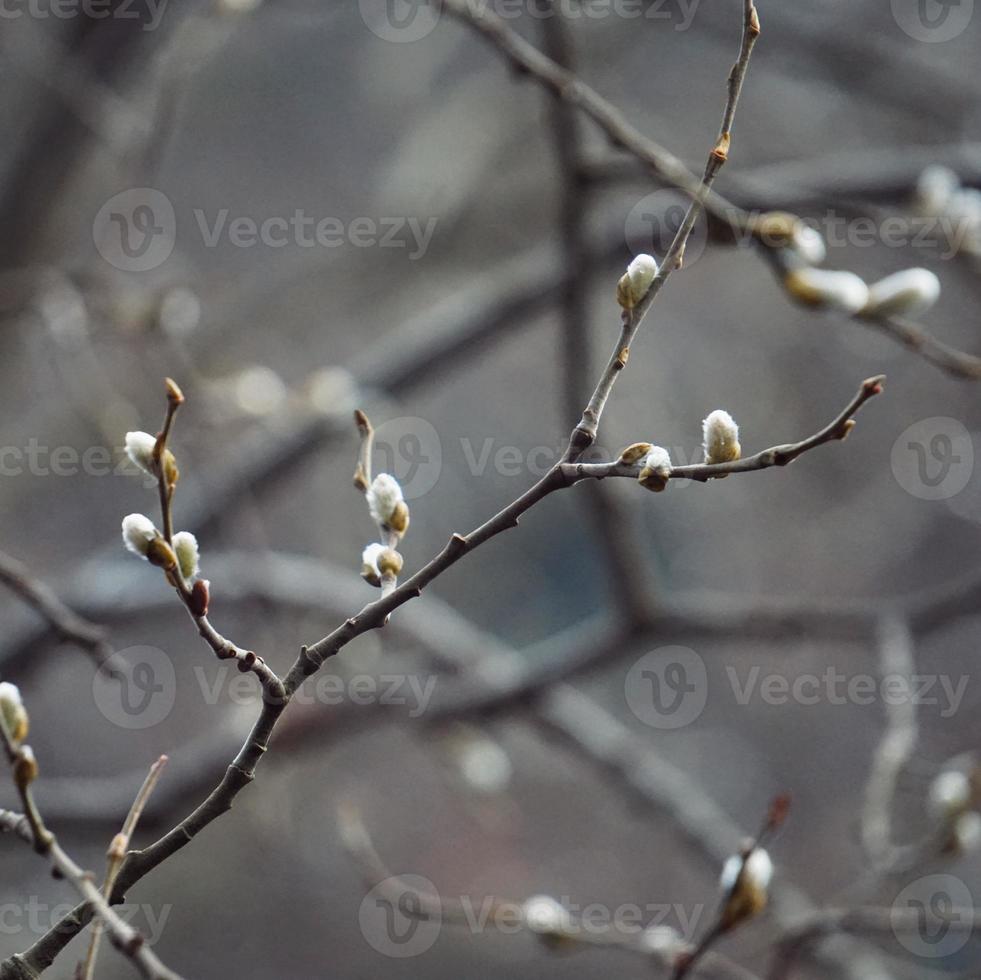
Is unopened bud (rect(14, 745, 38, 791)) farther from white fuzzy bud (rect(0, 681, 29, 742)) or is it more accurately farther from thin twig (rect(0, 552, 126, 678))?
thin twig (rect(0, 552, 126, 678))

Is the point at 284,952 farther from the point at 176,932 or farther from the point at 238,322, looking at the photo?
the point at 238,322

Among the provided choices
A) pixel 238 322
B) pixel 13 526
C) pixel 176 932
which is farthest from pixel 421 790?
pixel 238 322

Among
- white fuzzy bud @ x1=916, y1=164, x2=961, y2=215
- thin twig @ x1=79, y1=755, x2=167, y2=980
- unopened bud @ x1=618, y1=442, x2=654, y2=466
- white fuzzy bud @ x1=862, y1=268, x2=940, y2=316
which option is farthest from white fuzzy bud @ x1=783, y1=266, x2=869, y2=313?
thin twig @ x1=79, y1=755, x2=167, y2=980

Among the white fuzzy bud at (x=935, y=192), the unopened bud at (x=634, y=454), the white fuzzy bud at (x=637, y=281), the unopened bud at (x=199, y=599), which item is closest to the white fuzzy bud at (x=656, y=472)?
the unopened bud at (x=634, y=454)

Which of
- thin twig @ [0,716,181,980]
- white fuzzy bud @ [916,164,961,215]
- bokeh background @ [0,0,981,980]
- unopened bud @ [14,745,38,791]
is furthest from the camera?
bokeh background @ [0,0,981,980]

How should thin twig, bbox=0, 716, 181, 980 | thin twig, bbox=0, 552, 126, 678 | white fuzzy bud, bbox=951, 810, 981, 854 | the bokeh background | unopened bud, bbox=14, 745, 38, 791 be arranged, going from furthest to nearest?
the bokeh background, white fuzzy bud, bbox=951, 810, 981, 854, thin twig, bbox=0, 552, 126, 678, unopened bud, bbox=14, 745, 38, 791, thin twig, bbox=0, 716, 181, 980

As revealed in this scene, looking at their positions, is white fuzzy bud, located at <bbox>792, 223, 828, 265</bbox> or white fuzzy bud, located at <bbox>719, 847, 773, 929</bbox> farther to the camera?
white fuzzy bud, located at <bbox>792, 223, 828, 265</bbox>

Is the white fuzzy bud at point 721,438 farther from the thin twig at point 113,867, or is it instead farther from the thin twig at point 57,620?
the thin twig at point 57,620
